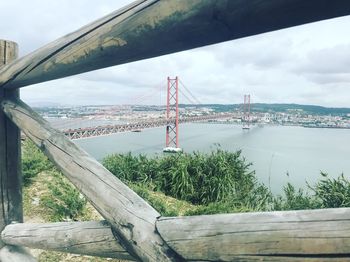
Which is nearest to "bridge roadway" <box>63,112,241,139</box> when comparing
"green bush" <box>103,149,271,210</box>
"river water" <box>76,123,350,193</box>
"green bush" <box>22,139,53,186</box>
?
"river water" <box>76,123,350,193</box>

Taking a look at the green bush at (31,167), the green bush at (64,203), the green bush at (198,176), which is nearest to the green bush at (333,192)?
the green bush at (198,176)

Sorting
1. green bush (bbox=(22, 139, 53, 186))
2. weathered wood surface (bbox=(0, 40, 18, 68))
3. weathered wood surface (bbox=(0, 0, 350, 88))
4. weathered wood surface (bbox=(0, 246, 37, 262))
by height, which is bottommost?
green bush (bbox=(22, 139, 53, 186))

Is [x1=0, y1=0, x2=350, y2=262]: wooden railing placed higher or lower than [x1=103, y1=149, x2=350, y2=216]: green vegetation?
higher

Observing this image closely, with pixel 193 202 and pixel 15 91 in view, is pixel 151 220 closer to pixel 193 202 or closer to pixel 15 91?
pixel 15 91

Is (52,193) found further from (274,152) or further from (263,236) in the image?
(274,152)

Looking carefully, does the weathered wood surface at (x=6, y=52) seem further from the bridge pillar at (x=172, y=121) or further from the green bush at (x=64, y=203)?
the bridge pillar at (x=172, y=121)

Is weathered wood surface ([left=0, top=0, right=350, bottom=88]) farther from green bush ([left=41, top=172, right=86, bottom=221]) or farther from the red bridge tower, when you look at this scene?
the red bridge tower

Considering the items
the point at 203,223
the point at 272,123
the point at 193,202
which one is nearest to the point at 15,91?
the point at 203,223
